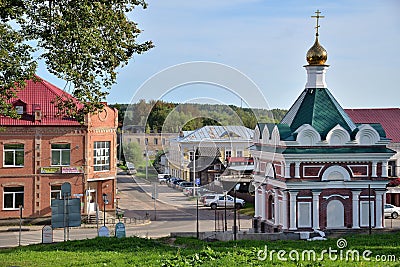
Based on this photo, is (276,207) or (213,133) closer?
(213,133)

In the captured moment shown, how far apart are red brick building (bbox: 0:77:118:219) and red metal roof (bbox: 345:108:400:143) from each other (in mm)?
18772

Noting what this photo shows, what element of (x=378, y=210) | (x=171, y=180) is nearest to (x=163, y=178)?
(x=171, y=180)

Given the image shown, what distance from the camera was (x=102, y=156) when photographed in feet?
122

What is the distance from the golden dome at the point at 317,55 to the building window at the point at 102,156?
575 inches

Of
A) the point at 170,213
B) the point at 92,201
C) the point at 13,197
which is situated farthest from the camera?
the point at 170,213

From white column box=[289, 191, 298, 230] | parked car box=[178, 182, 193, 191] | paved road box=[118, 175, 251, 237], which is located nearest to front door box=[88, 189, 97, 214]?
paved road box=[118, 175, 251, 237]

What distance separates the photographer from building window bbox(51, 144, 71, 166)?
35.3 meters

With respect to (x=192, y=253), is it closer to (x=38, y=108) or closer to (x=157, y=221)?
(x=157, y=221)

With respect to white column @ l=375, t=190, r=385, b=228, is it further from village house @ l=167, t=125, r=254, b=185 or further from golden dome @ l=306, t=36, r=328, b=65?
village house @ l=167, t=125, r=254, b=185

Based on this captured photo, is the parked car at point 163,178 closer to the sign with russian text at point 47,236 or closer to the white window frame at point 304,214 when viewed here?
the sign with russian text at point 47,236

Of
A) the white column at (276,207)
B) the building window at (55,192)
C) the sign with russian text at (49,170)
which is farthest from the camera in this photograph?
the building window at (55,192)

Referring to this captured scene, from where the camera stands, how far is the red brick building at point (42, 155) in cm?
3441

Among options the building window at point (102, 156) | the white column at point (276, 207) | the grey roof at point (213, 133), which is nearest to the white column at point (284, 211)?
the white column at point (276, 207)

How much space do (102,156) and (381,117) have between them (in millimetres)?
20396
